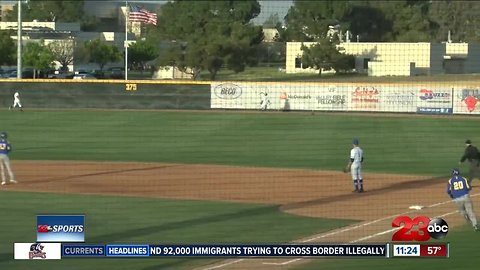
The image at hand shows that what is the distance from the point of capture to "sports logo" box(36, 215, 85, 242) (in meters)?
6.71

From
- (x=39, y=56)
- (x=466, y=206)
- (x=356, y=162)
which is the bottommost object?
(x=466, y=206)

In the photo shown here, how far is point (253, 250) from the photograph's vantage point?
24.3 feet

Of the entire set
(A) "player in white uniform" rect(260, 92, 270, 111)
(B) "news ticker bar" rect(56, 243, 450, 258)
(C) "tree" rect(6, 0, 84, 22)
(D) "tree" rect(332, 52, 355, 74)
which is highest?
(C) "tree" rect(6, 0, 84, 22)

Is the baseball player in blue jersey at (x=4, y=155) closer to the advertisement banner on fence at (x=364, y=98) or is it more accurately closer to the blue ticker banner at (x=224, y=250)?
the blue ticker banner at (x=224, y=250)

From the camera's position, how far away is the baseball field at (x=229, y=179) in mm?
10523

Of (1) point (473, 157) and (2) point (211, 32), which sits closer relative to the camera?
(1) point (473, 157)

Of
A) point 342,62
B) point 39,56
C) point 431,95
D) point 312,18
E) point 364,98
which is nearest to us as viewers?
point 312,18

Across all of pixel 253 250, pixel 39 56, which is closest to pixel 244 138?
pixel 39 56

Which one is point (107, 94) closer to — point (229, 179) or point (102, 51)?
point (102, 51)

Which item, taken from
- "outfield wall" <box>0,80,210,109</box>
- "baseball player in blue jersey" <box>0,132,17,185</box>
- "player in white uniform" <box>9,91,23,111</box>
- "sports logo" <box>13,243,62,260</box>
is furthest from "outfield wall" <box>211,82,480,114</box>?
"sports logo" <box>13,243,62,260</box>

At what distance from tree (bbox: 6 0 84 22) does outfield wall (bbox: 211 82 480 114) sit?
464 centimetres

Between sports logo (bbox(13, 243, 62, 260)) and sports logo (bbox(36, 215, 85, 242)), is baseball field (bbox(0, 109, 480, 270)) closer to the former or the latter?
sports logo (bbox(13, 243, 62, 260))

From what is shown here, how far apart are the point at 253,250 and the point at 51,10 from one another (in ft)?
62.2

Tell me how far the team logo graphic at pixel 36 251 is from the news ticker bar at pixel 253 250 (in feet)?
0.54
